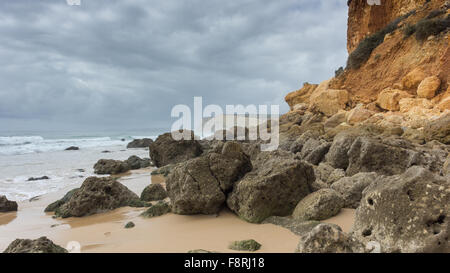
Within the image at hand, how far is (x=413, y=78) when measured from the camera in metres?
13.5

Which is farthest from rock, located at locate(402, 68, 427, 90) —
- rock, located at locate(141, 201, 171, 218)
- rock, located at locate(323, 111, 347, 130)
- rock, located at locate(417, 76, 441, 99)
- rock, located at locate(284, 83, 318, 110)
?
rock, located at locate(284, 83, 318, 110)

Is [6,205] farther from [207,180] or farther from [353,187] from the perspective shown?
[353,187]

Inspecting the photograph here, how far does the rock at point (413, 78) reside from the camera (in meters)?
13.3

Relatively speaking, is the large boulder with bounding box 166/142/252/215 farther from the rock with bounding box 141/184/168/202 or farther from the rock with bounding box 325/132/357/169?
the rock with bounding box 325/132/357/169

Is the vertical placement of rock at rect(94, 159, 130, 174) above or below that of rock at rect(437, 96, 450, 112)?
below

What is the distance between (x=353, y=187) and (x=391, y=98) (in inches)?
456

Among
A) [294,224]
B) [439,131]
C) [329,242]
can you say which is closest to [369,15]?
[439,131]

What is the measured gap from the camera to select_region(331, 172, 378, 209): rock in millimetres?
4402

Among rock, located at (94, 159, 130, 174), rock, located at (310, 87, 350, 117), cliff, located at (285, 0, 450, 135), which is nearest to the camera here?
rock, located at (94, 159, 130, 174)

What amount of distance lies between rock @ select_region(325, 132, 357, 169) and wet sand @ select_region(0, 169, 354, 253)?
279 cm

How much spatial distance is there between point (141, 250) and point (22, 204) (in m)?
5.68

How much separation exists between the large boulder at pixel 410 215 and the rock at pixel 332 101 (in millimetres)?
16214
